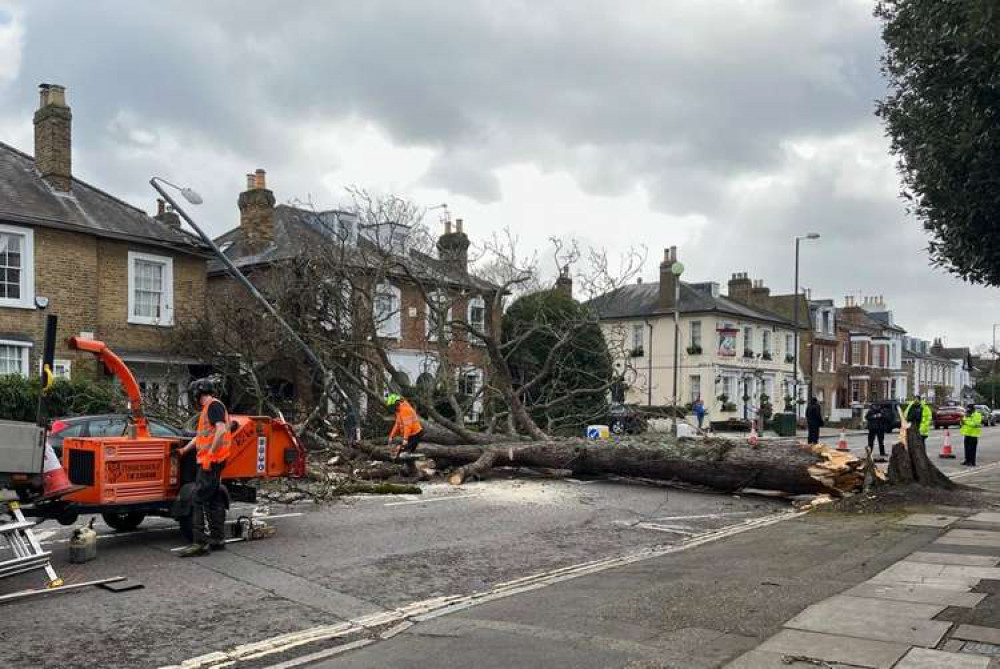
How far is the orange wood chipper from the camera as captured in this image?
8.55 m

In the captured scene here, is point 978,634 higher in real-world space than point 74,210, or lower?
lower

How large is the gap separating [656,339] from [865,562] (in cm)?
4213

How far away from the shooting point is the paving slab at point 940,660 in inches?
208

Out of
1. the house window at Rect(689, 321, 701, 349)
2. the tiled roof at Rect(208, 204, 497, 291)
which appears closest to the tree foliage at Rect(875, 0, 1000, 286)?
the tiled roof at Rect(208, 204, 497, 291)

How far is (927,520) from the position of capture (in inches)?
447

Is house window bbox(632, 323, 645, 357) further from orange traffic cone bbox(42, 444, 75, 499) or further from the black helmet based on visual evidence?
orange traffic cone bbox(42, 444, 75, 499)

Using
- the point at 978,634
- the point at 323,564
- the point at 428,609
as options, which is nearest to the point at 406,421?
the point at 323,564

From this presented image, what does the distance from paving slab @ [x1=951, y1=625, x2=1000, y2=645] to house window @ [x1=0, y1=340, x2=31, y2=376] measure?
2085cm

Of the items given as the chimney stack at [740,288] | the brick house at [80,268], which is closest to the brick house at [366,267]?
the brick house at [80,268]

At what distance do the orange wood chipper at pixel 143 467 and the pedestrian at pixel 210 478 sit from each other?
6.4 inches

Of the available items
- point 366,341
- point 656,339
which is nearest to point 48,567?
point 366,341

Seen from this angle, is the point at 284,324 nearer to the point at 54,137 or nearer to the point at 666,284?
the point at 54,137

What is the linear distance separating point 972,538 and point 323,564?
706 centimetres

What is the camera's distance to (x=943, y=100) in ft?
29.9
